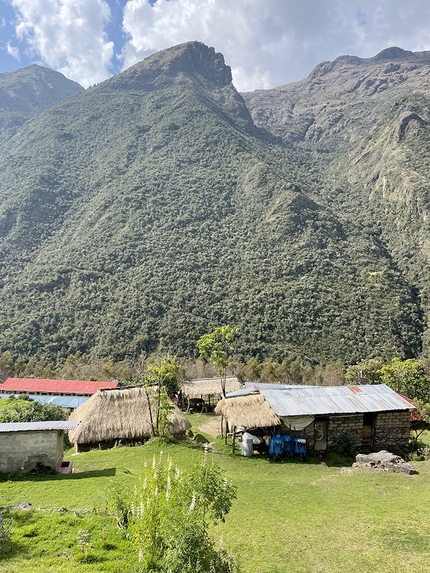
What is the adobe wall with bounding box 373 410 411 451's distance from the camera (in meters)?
17.4

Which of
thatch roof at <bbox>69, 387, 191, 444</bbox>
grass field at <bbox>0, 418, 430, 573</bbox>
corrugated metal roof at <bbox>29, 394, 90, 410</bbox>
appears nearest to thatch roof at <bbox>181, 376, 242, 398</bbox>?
thatch roof at <bbox>69, 387, 191, 444</bbox>

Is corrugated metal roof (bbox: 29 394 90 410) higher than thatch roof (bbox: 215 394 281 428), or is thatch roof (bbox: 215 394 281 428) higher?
thatch roof (bbox: 215 394 281 428)

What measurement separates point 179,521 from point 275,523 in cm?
554

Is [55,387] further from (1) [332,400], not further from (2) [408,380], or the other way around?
(2) [408,380]

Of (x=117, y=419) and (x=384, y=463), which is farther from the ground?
(x=384, y=463)

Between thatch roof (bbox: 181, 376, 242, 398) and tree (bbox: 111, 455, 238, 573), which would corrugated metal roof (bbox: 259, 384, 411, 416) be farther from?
thatch roof (bbox: 181, 376, 242, 398)

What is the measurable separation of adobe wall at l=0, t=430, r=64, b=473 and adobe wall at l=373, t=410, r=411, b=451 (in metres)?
14.1

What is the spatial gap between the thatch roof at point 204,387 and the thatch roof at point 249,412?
10.5 metres

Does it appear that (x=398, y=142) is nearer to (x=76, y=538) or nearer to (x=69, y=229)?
(x=69, y=229)

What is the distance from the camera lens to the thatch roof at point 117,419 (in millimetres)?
19234

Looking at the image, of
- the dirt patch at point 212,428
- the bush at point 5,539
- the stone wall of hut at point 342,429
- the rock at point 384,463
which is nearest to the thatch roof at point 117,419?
the dirt patch at point 212,428

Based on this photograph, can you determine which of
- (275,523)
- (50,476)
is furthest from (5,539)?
(275,523)

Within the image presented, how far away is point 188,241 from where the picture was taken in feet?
254

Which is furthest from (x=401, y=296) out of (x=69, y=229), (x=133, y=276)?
(x=69, y=229)
